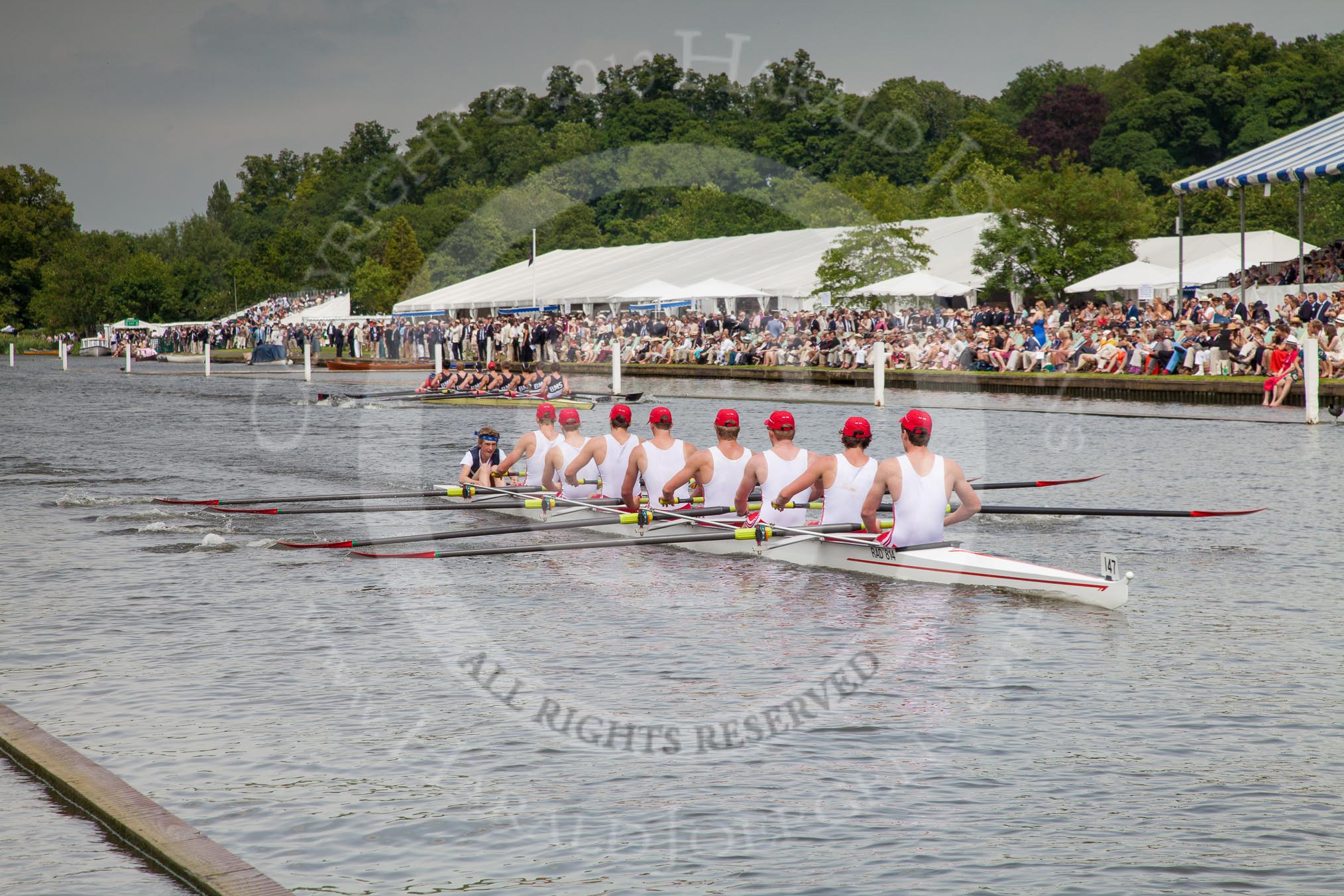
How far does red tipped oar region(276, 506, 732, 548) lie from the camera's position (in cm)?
1359

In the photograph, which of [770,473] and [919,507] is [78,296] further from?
[919,507]

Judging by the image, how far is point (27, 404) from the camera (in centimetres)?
4400

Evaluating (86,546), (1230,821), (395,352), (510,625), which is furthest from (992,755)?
(395,352)

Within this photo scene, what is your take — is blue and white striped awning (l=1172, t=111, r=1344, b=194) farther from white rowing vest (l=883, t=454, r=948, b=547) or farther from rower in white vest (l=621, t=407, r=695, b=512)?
white rowing vest (l=883, t=454, r=948, b=547)

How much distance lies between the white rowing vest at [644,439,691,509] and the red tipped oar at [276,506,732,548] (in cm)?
47

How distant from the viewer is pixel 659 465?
14.9m

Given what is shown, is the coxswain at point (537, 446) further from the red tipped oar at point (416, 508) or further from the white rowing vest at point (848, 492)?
the white rowing vest at point (848, 492)

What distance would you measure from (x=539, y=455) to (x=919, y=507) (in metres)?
6.11

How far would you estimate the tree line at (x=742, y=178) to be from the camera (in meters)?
69.8

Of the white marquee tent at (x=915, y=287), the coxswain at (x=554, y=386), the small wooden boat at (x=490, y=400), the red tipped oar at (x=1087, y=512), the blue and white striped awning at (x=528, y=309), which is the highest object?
the blue and white striped awning at (x=528, y=309)

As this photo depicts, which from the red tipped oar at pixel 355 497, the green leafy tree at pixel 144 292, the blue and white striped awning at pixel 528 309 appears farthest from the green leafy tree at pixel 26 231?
the red tipped oar at pixel 355 497

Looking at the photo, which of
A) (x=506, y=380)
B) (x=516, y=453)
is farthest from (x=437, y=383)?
(x=516, y=453)

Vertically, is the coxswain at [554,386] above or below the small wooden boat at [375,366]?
below

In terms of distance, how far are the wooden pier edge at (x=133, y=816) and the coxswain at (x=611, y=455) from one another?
8202 mm
